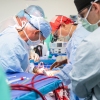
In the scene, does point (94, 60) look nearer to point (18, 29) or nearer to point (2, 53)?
point (2, 53)

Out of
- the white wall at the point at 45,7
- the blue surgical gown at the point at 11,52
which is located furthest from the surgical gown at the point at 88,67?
the white wall at the point at 45,7

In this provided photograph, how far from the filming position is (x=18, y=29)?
5.30 feet

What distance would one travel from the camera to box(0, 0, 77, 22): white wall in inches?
157

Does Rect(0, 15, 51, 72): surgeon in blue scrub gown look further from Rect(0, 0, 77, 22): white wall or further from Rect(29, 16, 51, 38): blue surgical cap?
Rect(0, 0, 77, 22): white wall

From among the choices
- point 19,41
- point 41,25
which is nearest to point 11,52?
point 19,41

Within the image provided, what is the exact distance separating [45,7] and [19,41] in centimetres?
279

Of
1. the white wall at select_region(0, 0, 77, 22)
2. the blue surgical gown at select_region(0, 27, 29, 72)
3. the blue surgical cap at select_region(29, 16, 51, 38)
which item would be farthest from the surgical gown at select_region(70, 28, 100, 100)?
the white wall at select_region(0, 0, 77, 22)

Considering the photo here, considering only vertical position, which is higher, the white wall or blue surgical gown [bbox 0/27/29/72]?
blue surgical gown [bbox 0/27/29/72]

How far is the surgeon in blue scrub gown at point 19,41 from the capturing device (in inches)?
53.3

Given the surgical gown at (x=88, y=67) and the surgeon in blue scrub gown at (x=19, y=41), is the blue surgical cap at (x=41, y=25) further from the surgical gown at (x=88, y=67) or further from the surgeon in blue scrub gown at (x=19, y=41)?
the surgical gown at (x=88, y=67)

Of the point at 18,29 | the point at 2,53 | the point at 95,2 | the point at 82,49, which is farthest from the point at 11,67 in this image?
the point at 95,2

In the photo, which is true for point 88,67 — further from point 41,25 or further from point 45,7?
point 45,7

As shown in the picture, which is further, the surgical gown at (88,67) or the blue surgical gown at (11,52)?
the blue surgical gown at (11,52)

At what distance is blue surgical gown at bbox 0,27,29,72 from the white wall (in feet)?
8.67
